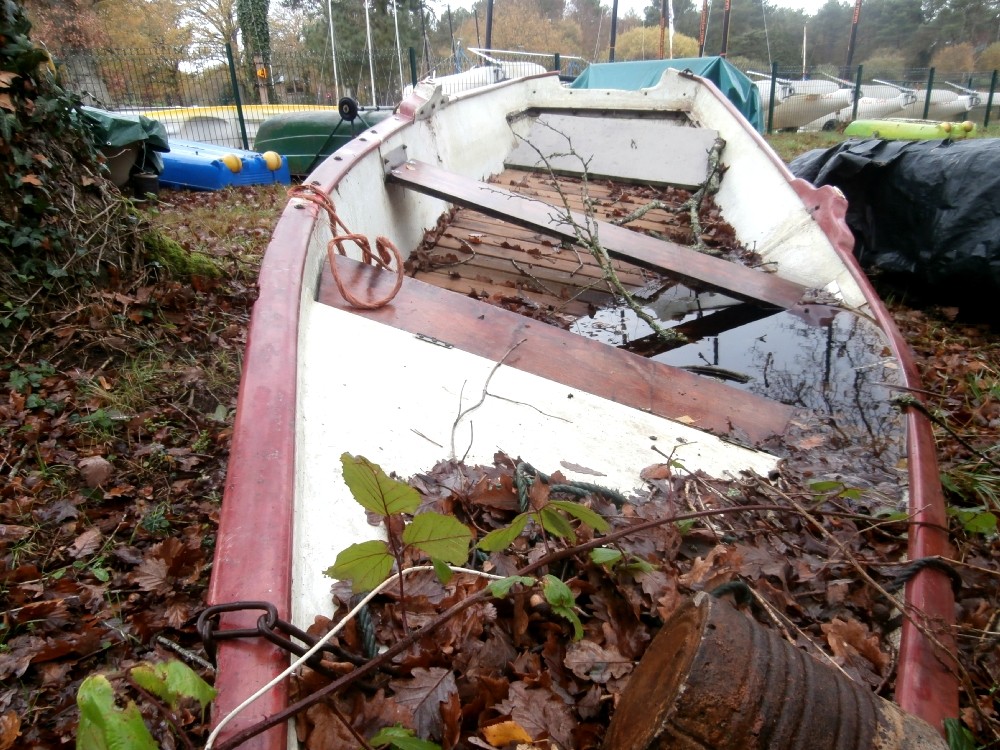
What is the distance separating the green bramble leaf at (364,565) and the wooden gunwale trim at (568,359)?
3.93 feet

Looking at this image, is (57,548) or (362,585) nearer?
(362,585)

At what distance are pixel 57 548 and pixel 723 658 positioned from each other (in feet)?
7.48

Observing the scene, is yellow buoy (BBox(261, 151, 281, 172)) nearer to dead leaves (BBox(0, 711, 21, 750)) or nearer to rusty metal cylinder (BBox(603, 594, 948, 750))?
dead leaves (BBox(0, 711, 21, 750))

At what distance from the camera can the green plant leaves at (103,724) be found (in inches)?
22.6

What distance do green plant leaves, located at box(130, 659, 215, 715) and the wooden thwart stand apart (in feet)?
8.95

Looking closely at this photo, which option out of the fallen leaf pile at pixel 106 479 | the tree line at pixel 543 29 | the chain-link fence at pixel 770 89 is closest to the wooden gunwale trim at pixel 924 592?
the fallen leaf pile at pixel 106 479

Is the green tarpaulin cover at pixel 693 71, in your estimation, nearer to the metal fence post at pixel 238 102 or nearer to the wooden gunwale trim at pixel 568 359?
the metal fence post at pixel 238 102

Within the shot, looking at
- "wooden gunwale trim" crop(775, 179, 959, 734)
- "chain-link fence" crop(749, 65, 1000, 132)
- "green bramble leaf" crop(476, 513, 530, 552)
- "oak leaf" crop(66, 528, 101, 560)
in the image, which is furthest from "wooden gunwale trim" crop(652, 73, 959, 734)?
"chain-link fence" crop(749, 65, 1000, 132)

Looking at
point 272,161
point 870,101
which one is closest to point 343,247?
point 272,161

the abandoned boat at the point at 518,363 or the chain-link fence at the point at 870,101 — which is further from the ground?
the chain-link fence at the point at 870,101

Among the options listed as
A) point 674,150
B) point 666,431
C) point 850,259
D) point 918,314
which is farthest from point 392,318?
point 674,150

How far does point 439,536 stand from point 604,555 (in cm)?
38

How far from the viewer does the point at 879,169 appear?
4230 mm

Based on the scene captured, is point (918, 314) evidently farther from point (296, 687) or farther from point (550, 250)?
point (296, 687)
